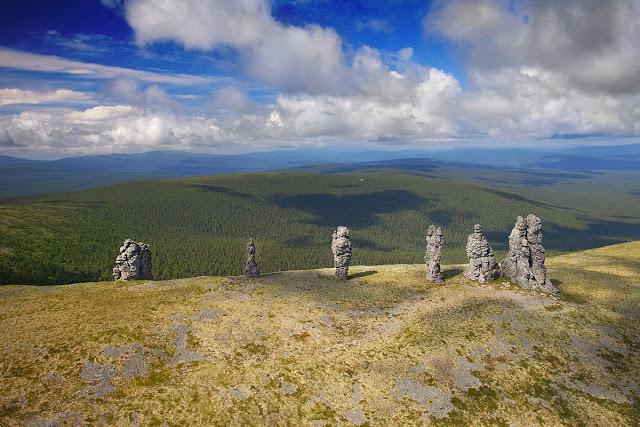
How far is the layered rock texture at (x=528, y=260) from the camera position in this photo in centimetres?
7819

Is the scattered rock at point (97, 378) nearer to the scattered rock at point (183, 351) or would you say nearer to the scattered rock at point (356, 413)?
the scattered rock at point (183, 351)

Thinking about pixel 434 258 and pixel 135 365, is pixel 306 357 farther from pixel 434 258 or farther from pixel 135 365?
pixel 434 258

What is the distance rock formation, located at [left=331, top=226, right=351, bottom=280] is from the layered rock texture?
123ft

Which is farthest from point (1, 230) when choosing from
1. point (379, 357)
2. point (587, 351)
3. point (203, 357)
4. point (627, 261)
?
point (627, 261)

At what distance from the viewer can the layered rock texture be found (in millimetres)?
78188

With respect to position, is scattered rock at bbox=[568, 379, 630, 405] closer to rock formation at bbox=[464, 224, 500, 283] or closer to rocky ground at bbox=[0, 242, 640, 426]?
rocky ground at bbox=[0, 242, 640, 426]

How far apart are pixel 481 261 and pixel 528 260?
410 inches

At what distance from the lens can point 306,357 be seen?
4953cm

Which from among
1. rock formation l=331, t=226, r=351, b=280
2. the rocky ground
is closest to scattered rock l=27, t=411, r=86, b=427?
the rocky ground

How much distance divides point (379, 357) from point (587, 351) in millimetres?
31337

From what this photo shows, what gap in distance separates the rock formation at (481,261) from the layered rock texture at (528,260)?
3.91 meters

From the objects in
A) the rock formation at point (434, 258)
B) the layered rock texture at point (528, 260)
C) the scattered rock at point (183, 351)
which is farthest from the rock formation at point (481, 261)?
the scattered rock at point (183, 351)

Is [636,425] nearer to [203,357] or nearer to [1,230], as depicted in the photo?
[203,357]

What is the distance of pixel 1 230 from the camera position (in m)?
199
